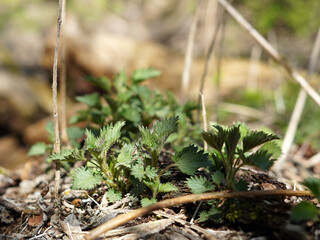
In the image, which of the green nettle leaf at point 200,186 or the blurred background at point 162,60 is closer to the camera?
the green nettle leaf at point 200,186

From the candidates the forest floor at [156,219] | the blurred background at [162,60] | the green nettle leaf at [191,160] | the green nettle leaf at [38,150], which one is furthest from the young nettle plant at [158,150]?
the blurred background at [162,60]

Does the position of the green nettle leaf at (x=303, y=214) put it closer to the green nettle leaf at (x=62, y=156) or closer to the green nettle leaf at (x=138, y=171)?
the green nettle leaf at (x=138, y=171)

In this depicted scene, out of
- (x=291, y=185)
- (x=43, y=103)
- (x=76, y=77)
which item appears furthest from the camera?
(x=76, y=77)

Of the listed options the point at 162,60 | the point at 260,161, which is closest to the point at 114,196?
the point at 260,161

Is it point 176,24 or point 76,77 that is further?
point 176,24

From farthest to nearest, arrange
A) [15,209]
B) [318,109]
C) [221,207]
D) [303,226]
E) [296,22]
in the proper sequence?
[296,22] → [318,109] → [15,209] → [221,207] → [303,226]

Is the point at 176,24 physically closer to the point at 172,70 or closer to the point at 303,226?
the point at 172,70

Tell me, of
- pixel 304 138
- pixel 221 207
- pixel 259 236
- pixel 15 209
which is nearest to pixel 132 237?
pixel 221 207

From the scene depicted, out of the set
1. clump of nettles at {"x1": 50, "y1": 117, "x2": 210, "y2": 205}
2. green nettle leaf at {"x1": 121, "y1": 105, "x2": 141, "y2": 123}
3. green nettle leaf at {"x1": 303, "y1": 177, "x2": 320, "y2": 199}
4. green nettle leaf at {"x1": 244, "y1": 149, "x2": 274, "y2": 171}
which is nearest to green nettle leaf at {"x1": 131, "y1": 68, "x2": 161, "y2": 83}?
green nettle leaf at {"x1": 121, "y1": 105, "x2": 141, "y2": 123}

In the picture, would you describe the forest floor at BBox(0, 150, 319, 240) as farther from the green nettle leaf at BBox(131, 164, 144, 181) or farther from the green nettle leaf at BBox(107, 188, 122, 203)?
the green nettle leaf at BBox(131, 164, 144, 181)
